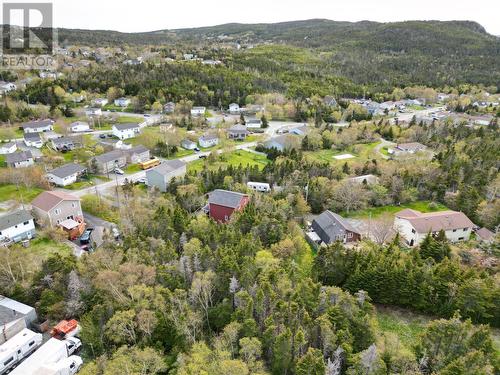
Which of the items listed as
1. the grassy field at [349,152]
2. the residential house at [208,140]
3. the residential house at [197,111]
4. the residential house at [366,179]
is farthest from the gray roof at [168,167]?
the residential house at [197,111]

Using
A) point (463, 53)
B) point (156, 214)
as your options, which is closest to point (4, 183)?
point (156, 214)

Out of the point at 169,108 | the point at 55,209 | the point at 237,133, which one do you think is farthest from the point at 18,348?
the point at 169,108

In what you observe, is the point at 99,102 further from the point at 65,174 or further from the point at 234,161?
the point at 234,161

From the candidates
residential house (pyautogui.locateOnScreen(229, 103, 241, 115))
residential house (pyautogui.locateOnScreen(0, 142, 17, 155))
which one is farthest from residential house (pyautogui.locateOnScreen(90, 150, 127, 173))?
residential house (pyautogui.locateOnScreen(229, 103, 241, 115))

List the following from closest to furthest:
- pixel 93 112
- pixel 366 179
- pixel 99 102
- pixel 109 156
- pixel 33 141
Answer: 1. pixel 366 179
2. pixel 109 156
3. pixel 33 141
4. pixel 93 112
5. pixel 99 102

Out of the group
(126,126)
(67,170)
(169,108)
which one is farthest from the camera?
(169,108)

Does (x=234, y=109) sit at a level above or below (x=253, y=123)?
above
